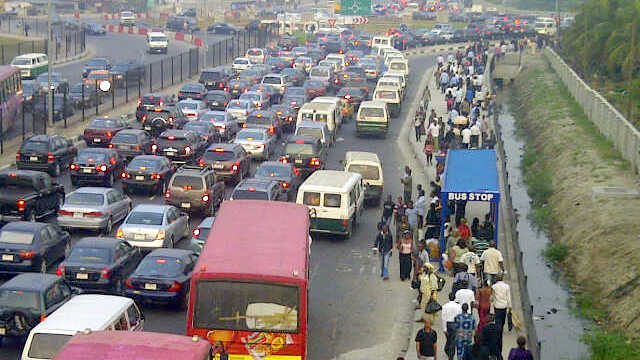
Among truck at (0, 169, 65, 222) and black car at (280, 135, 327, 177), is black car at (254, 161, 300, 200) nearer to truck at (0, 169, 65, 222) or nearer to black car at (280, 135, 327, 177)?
black car at (280, 135, 327, 177)

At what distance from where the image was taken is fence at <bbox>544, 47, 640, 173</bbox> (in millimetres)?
42281

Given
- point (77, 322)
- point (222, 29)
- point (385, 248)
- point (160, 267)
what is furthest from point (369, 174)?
point (222, 29)

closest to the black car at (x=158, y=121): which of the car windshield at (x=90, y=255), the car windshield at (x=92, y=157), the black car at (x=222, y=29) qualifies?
the car windshield at (x=92, y=157)

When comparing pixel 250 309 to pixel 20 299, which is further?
pixel 20 299

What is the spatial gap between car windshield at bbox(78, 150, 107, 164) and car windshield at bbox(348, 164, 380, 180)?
8.07 meters

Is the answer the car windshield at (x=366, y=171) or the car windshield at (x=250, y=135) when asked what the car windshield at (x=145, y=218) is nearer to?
the car windshield at (x=366, y=171)

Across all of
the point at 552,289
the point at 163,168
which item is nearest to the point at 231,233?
the point at 552,289

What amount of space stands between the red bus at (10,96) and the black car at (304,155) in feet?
40.4

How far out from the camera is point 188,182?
35406mm

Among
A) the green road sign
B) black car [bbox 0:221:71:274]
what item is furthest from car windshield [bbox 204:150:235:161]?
the green road sign

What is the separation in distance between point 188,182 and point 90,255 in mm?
9719

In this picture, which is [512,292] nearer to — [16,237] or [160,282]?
[160,282]

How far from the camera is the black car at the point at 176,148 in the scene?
4296 centimetres

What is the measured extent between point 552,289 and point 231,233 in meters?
11.6
